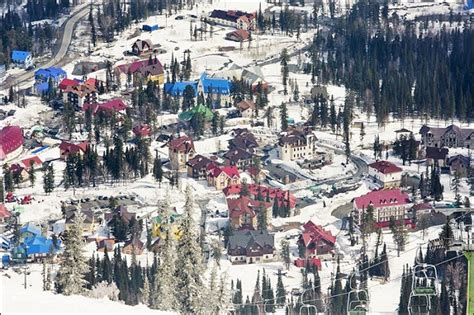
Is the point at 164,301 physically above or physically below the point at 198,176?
above

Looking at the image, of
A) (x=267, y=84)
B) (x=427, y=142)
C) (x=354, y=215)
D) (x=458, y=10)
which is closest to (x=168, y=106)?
(x=267, y=84)

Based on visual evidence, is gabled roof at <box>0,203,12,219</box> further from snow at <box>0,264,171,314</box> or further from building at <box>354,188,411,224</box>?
snow at <box>0,264,171,314</box>

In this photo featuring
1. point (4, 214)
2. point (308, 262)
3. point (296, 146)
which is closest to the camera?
point (308, 262)

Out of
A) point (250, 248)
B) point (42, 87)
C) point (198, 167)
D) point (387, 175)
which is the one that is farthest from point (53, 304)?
point (42, 87)

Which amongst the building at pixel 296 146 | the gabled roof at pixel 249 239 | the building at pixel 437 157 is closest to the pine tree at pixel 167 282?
the gabled roof at pixel 249 239

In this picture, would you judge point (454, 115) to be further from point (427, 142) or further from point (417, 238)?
point (417, 238)

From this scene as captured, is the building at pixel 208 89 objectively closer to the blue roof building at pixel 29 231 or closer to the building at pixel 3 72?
the building at pixel 3 72

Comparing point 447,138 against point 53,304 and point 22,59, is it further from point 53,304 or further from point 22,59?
point 53,304
